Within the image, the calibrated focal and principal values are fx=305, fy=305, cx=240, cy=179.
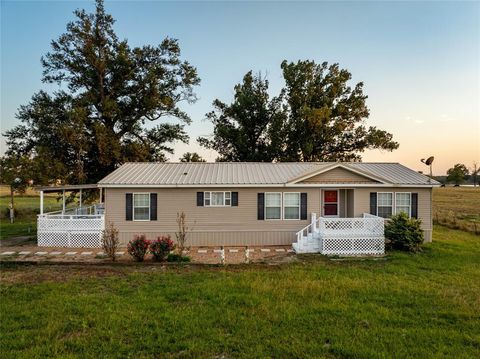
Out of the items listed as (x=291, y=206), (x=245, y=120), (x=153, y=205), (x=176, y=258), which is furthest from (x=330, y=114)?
(x=176, y=258)

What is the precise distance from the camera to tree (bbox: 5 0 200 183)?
69.7ft

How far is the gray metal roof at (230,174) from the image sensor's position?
14414mm

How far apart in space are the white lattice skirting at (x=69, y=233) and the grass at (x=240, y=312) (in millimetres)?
4355

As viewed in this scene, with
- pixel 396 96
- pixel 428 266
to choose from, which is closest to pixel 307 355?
pixel 428 266

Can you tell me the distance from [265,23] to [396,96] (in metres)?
9.71

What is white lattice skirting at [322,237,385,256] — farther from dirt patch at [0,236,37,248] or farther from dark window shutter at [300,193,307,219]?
dirt patch at [0,236,37,248]

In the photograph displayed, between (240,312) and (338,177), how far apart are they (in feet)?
33.1

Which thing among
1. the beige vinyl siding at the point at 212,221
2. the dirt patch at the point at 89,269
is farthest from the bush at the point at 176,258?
the beige vinyl siding at the point at 212,221

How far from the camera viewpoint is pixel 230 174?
15750 mm

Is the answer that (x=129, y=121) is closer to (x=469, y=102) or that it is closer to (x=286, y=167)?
(x=286, y=167)

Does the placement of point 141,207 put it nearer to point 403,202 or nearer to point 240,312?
point 240,312

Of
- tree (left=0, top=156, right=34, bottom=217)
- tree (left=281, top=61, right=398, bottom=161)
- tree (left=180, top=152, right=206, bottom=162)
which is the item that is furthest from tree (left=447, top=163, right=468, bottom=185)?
tree (left=0, top=156, right=34, bottom=217)

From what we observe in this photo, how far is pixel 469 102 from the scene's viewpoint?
59.2 feet

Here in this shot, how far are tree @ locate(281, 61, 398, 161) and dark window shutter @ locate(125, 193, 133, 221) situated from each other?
633 inches
